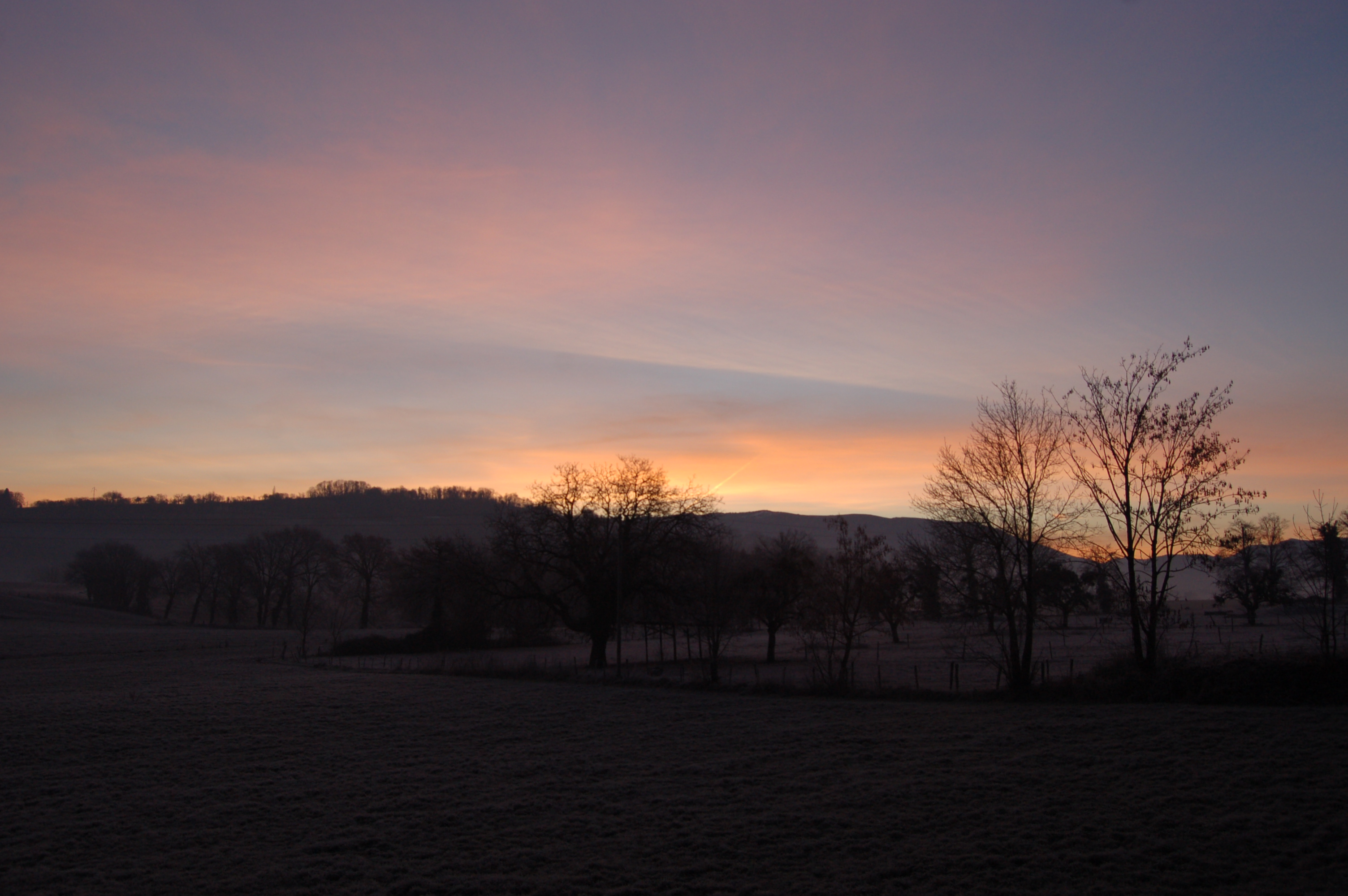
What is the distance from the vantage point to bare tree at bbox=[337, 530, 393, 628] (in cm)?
A: 9262

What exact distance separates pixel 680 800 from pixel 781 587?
127 feet

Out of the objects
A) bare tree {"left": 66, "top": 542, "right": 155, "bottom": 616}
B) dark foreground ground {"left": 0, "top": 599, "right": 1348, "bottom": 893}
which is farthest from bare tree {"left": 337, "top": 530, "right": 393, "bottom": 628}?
dark foreground ground {"left": 0, "top": 599, "right": 1348, "bottom": 893}

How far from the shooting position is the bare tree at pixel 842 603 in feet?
121

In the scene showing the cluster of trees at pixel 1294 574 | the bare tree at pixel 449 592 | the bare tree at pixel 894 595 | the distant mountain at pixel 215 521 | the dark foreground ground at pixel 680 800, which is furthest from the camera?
the distant mountain at pixel 215 521

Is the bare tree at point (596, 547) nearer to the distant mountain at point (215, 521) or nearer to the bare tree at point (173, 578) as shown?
the bare tree at point (173, 578)

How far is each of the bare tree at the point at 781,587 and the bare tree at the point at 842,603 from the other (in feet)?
2.66

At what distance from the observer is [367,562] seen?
3740 inches

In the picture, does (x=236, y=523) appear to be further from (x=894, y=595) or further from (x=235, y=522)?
(x=894, y=595)

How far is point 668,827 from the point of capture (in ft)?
41.3

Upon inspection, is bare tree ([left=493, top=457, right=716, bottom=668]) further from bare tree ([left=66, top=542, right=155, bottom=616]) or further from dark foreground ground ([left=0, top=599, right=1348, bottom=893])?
bare tree ([left=66, top=542, right=155, bottom=616])

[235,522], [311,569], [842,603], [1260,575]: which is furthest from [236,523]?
[1260,575]

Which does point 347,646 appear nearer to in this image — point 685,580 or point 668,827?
point 685,580

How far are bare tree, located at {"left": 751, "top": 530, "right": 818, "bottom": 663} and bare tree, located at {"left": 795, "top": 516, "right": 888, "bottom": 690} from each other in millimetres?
811

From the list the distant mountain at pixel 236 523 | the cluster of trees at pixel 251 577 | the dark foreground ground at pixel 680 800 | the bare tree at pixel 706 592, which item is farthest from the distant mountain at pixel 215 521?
the dark foreground ground at pixel 680 800
